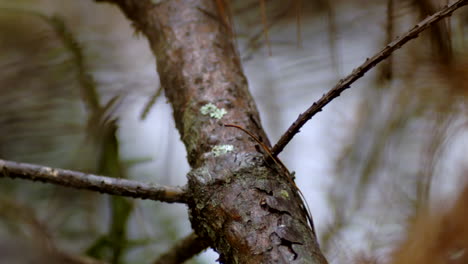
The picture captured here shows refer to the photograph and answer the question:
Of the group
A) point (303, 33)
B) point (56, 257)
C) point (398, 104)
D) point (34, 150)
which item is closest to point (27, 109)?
point (34, 150)

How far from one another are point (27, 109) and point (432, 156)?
2.31 ft

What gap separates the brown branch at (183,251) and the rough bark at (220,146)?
100 mm

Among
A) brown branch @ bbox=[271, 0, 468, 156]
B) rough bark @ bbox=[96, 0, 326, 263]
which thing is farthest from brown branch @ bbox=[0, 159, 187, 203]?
brown branch @ bbox=[271, 0, 468, 156]

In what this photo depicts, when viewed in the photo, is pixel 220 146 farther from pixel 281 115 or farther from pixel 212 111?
pixel 281 115

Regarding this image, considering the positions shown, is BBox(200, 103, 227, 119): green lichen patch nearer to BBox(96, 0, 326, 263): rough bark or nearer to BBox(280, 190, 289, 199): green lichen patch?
BBox(96, 0, 326, 263): rough bark

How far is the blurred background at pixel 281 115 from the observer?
559 millimetres

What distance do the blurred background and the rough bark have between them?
0.29 feet

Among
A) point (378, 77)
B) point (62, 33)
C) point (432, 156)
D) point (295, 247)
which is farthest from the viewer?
point (62, 33)

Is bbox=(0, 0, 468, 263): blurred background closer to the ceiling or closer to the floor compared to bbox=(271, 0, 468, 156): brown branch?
closer to the ceiling

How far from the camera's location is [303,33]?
89 centimetres

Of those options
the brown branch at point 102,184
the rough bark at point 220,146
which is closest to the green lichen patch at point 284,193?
the rough bark at point 220,146

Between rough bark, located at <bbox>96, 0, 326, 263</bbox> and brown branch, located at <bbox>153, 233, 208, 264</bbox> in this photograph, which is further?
brown branch, located at <bbox>153, 233, 208, 264</bbox>

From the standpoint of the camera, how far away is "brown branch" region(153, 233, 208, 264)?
57 centimetres

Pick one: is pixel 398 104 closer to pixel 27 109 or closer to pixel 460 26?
pixel 460 26
